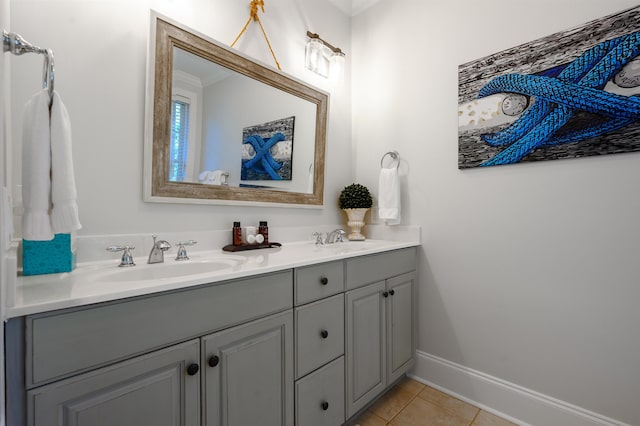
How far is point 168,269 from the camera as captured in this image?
1207 mm

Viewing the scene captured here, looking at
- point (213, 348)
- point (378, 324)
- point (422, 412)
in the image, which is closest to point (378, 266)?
point (378, 324)

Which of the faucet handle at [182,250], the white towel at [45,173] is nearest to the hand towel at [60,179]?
the white towel at [45,173]

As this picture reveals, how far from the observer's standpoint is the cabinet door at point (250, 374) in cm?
94

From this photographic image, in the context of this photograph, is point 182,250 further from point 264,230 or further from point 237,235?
point 264,230

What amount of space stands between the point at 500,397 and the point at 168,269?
1784 millimetres

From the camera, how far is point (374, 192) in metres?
Answer: 2.20

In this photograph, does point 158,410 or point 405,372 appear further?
point 405,372

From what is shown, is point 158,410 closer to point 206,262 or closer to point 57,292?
point 57,292

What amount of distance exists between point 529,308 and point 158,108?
2014 mm

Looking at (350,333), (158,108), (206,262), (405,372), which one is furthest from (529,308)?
(158,108)

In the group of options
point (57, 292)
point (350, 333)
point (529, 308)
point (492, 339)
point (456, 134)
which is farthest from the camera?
point (456, 134)

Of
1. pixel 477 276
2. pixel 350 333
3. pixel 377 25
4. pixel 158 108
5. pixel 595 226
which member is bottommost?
pixel 350 333

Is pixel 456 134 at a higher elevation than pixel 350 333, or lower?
higher

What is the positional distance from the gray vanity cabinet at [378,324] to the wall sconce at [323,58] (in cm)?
129
